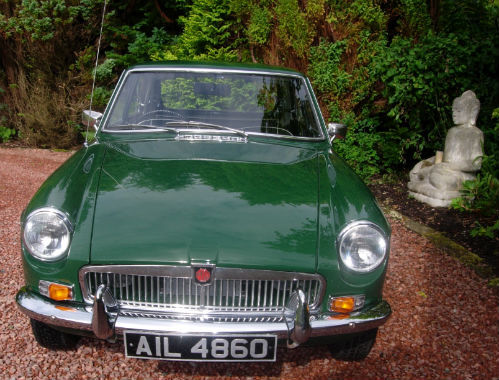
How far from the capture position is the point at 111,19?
30.1 feet

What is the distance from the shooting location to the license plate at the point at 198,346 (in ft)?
6.82

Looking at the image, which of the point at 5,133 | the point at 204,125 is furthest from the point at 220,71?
the point at 5,133

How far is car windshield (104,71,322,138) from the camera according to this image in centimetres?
326

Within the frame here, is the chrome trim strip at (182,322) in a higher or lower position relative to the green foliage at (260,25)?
lower

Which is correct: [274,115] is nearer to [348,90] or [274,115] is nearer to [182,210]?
[182,210]

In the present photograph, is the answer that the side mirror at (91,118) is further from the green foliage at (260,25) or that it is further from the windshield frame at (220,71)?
the green foliage at (260,25)

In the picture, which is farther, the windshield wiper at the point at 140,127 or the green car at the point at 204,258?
the windshield wiper at the point at 140,127

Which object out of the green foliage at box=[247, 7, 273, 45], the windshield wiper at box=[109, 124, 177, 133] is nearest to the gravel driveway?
the windshield wiper at box=[109, 124, 177, 133]

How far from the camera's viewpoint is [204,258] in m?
2.12

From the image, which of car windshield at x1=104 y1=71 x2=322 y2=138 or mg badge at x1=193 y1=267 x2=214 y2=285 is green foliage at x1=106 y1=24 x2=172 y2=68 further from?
mg badge at x1=193 y1=267 x2=214 y2=285

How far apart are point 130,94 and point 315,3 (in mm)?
3889

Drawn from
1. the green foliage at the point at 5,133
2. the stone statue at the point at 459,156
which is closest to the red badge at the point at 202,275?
the stone statue at the point at 459,156

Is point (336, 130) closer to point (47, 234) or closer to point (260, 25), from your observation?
point (47, 234)

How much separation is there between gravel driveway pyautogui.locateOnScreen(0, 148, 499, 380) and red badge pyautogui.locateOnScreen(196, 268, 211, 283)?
683 millimetres
